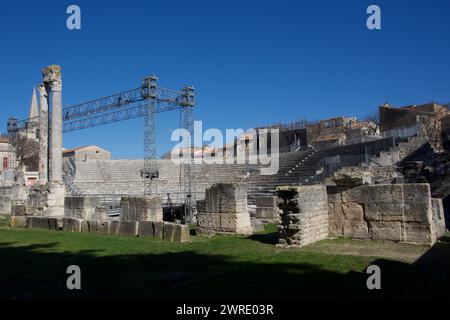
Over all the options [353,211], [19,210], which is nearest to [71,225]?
[19,210]

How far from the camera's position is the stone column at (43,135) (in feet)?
75.1

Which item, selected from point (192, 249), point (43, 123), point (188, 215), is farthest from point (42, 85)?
point (192, 249)

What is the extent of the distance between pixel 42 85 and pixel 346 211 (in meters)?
17.7

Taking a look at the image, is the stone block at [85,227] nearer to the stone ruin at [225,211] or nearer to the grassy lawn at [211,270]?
the grassy lawn at [211,270]

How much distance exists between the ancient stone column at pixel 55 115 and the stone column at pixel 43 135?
3.58 ft

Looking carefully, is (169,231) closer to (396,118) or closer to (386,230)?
(386,230)

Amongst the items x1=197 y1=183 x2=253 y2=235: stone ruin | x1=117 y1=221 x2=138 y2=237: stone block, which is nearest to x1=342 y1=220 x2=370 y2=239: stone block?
x1=197 y1=183 x2=253 y2=235: stone ruin

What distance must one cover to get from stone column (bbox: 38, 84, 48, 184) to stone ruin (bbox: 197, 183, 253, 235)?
1183 cm

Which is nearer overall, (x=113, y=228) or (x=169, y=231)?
(x=169, y=231)

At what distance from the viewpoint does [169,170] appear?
39312 mm

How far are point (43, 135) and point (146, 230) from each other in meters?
12.1

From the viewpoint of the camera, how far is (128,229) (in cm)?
1441

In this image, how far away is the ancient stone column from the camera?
2178 cm
